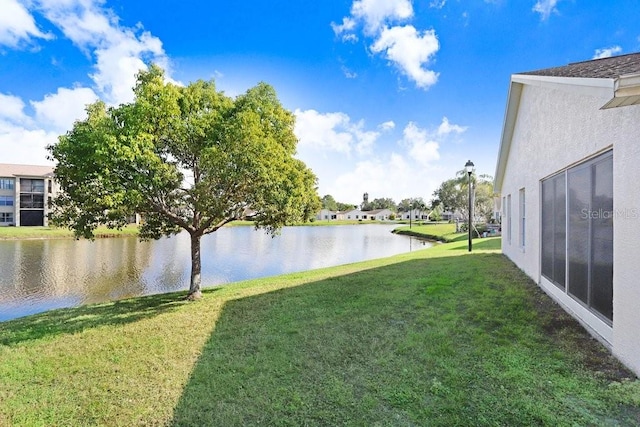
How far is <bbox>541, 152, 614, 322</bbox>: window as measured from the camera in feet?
14.1

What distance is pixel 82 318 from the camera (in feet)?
25.2

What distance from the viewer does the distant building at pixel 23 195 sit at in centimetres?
4294

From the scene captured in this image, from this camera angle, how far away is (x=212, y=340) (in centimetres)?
543

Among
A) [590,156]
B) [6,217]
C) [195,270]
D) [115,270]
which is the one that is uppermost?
[590,156]

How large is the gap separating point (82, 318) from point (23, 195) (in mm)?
49805

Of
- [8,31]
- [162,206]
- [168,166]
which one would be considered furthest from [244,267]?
[8,31]

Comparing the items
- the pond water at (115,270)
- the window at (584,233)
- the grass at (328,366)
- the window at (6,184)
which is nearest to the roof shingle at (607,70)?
the window at (584,233)

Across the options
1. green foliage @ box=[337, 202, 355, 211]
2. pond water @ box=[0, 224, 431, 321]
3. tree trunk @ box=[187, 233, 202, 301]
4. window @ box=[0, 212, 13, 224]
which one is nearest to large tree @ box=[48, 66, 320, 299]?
tree trunk @ box=[187, 233, 202, 301]

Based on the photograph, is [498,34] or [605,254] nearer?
[605,254]

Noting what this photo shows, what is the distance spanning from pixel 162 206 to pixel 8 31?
8.98m

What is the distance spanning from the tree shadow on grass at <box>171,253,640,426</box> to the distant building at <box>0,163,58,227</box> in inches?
1980

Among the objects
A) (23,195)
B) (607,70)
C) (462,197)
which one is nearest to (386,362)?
(607,70)

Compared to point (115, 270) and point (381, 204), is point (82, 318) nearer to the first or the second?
point (115, 270)

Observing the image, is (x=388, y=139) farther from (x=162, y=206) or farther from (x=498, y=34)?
(x=162, y=206)
